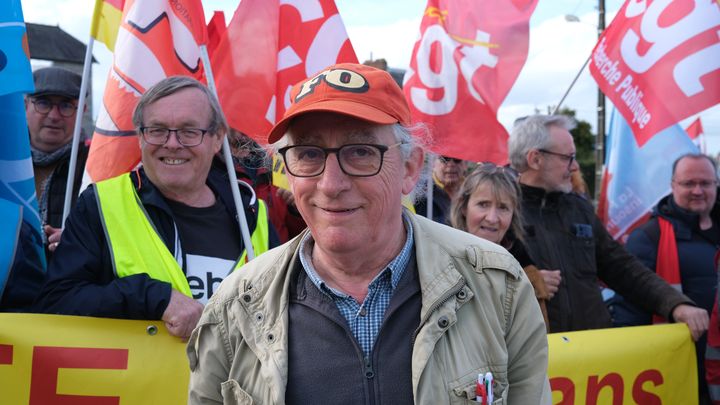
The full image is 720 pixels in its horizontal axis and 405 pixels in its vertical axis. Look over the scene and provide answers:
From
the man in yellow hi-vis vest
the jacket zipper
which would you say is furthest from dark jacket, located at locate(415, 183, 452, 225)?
the jacket zipper

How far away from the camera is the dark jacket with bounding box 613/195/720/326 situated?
187 inches

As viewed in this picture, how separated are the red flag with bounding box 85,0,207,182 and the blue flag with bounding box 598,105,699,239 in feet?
13.5

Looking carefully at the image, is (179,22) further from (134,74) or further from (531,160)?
(531,160)

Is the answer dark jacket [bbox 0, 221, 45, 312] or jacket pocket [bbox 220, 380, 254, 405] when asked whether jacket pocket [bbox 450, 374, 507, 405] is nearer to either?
jacket pocket [bbox 220, 380, 254, 405]

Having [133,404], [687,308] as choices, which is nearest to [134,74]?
[133,404]

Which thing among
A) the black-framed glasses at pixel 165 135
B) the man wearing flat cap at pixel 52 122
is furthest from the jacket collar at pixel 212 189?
the man wearing flat cap at pixel 52 122

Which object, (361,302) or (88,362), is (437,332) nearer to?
(361,302)

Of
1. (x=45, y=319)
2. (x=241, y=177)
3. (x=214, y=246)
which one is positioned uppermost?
(x=241, y=177)

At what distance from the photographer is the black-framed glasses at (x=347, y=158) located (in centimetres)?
180

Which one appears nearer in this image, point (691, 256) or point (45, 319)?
point (45, 319)

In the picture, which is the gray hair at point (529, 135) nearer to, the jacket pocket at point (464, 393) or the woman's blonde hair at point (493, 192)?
the woman's blonde hair at point (493, 192)

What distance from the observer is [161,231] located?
3031 mm

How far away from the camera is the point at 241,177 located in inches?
163

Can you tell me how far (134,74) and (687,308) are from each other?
11.0 ft
